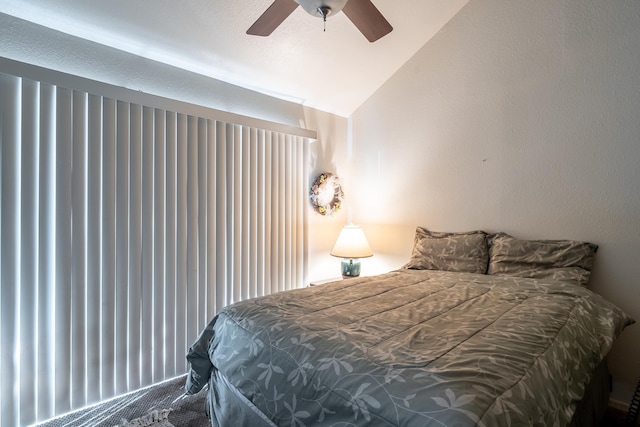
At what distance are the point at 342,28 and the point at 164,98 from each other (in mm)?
1406

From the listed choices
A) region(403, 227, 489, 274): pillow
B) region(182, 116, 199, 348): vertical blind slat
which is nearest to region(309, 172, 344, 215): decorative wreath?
region(403, 227, 489, 274): pillow

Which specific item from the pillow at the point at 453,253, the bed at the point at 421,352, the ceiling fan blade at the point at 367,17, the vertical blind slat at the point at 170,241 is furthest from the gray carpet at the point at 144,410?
the ceiling fan blade at the point at 367,17

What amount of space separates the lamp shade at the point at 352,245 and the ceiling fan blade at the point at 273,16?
172 centimetres

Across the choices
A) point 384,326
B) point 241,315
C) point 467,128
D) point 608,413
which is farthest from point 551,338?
point 467,128

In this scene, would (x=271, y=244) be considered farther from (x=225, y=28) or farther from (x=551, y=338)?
(x=551, y=338)

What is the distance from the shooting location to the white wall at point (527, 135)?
6.12ft

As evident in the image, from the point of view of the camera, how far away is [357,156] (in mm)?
3371

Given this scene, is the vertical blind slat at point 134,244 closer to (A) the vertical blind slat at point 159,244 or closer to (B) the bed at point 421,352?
(A) the vertical blind slat at point 159,244

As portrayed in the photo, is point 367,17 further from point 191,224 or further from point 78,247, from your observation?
point 78,247

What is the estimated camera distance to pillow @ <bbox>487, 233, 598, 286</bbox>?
1846 millimetres

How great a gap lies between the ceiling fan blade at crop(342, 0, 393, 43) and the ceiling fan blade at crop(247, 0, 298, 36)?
0.97ft

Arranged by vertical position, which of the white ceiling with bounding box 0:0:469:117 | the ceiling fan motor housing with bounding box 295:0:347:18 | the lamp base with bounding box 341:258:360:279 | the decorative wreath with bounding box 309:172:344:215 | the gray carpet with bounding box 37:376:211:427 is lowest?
the gray carpet with bounding box 37:376:211:427

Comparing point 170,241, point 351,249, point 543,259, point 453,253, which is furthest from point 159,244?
point 543,259

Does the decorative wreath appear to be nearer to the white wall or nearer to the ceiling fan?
the white wall
